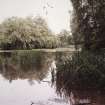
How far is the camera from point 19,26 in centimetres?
5728

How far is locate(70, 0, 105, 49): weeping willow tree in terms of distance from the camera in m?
17.5

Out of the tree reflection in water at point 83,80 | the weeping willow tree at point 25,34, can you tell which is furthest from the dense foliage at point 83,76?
the weeping willow tree at point 25,34

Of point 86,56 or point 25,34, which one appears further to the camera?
point 25,34

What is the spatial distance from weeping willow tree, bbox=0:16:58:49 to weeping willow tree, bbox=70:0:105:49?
3691cm

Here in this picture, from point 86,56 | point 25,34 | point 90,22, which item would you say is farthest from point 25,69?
point 25,34

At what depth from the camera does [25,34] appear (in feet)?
186

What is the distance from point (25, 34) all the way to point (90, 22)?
126 feet

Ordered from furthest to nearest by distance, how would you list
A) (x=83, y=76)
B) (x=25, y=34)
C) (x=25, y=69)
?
(x=25, y=34)
(x=25, y=69)
(x=83, y=76)

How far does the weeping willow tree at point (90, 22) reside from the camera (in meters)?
17.5

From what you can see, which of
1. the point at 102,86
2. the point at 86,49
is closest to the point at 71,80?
the point at 102,86

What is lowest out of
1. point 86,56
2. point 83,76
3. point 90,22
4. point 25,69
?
point 25,69

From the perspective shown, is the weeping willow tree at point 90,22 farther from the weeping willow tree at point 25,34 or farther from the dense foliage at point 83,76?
the weeping willow tree at point 25,34

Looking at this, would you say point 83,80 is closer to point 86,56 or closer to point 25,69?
point 86,56

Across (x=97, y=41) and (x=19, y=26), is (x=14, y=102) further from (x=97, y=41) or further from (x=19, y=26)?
(x=19, y=26)
